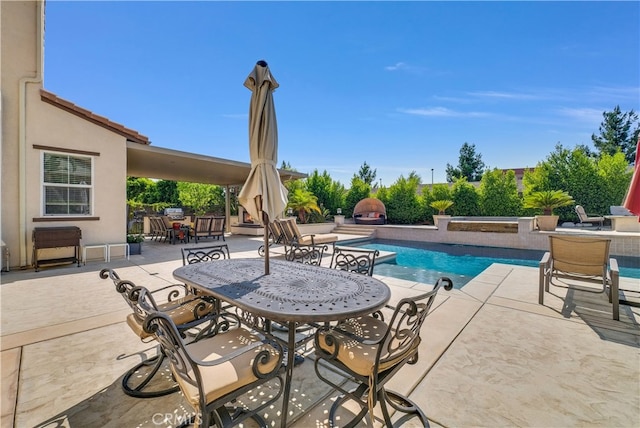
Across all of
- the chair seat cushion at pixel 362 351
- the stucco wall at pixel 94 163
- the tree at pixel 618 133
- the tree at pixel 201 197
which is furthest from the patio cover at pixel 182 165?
the tree at pixel 618 133

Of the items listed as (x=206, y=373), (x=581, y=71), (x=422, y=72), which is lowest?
(x=206, y=373)

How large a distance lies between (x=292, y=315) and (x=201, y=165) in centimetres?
974

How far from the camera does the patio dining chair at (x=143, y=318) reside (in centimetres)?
187

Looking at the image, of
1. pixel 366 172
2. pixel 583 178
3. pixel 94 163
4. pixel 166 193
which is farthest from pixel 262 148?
pixel 366 172

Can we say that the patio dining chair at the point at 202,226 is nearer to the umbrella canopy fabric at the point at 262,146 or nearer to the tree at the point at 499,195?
the umbrella canopy fabric at the point at 262,146

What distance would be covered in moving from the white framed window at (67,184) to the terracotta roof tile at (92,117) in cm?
94

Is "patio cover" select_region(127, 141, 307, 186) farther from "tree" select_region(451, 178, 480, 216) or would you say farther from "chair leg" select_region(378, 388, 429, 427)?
"tree" select_region(451, 178, 480, 216)

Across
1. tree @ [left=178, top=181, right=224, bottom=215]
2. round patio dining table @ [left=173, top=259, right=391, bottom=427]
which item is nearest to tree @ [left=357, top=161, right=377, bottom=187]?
tree @ [left=178, top=181, right=224, bottom=215]

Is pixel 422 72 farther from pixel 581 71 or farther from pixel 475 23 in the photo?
pixel 581 71

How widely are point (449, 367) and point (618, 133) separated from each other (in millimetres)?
41310

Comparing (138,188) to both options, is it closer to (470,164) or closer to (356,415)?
(356,415)

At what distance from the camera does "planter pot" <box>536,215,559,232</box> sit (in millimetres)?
10429

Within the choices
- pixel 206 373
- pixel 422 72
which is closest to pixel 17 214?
pixel 206 373

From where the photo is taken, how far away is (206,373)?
145 centimetres
